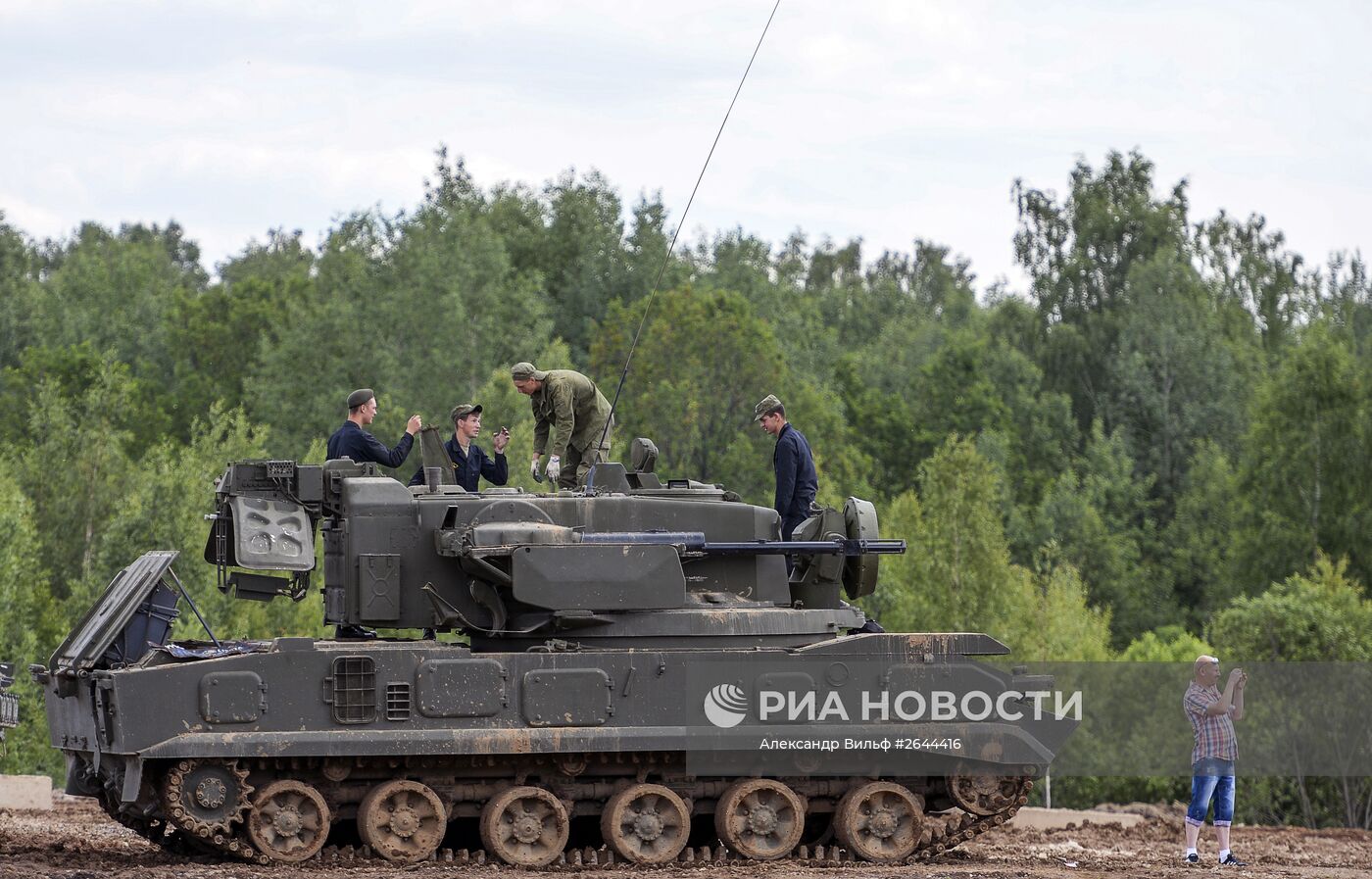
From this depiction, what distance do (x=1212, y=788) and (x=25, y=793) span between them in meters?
12.4

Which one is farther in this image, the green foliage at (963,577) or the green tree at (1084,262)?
the green tree at (1084,262)

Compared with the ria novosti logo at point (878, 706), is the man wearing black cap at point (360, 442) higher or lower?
higher

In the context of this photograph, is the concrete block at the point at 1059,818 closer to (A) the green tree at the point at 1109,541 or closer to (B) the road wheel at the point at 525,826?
(B) the road wheel at the point at 525,826

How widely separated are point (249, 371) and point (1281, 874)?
50.6 m

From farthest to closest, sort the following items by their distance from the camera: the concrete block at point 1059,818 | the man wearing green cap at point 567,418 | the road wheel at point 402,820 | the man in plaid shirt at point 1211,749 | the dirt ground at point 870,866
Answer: the concrete block at point 1059,818
the man wearing green cap at point 567,418
the man in plaid shirt at point 1211,749
the road wheel at point 402,820
the dirt ground at point 870,866

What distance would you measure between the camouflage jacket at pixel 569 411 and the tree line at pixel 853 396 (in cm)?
1775

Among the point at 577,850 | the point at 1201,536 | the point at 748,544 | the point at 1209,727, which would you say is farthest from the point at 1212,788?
the point at 1201,536

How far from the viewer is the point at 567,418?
16141 mm

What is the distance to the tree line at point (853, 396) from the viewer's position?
39.2 m

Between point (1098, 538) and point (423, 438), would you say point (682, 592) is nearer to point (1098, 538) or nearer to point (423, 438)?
point (423, 438)

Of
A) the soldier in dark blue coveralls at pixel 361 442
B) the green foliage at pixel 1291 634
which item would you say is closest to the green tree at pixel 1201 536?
the green foliage at pixel 1291 634

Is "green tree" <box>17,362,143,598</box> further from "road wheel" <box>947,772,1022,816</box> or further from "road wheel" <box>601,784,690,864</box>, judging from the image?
"road wheel" <box>947,772,1022,816</box>

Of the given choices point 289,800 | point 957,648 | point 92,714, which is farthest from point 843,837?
point 92,714

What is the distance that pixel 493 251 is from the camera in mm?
57250
